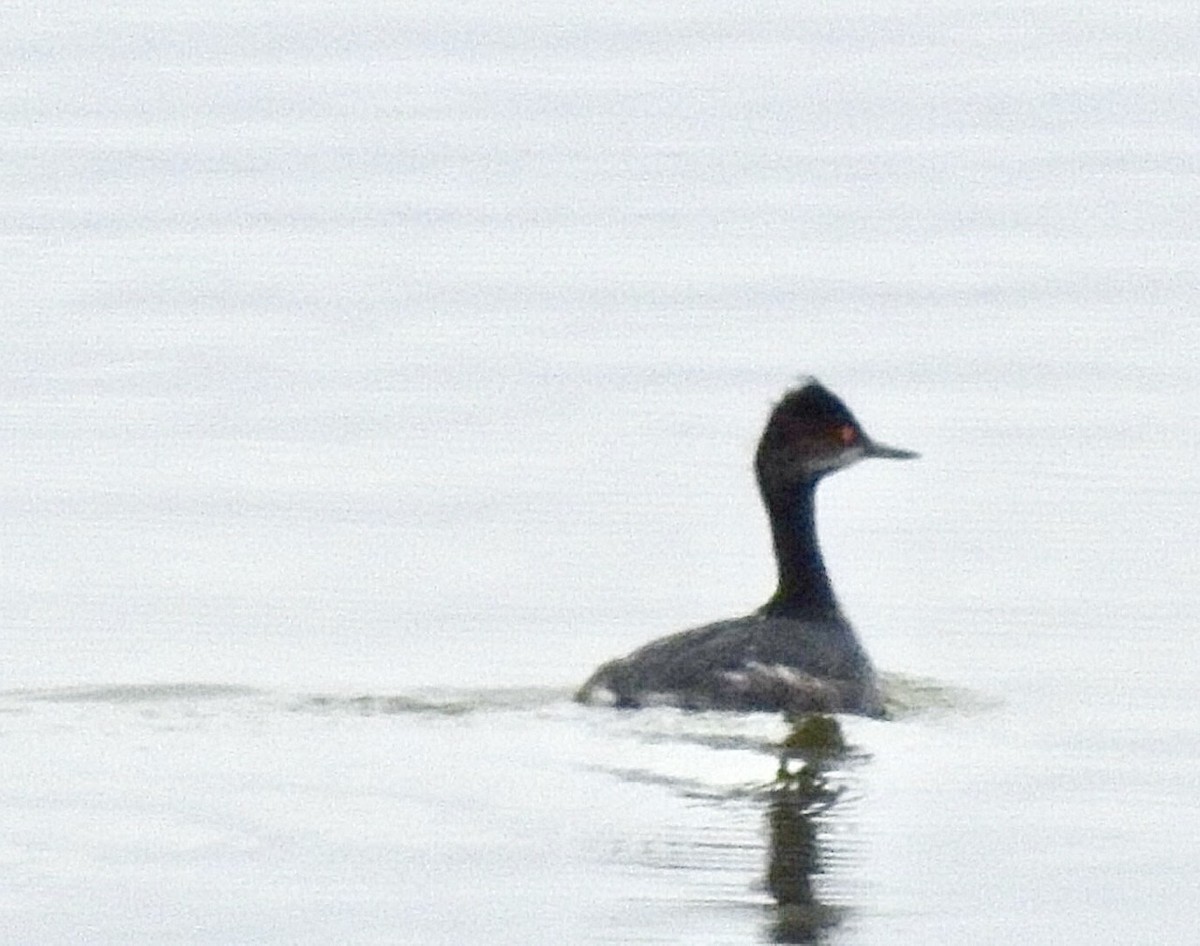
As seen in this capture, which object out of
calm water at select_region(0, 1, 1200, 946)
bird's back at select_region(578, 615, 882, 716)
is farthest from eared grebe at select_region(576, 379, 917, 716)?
calm water at select_region(0, 1, 1200, 946)

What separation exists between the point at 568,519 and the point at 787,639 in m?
3.20

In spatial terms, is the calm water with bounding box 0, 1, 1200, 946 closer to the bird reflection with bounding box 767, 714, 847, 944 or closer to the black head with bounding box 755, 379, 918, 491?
→ the bird reflection with bounding box 767, 714, 847, 944

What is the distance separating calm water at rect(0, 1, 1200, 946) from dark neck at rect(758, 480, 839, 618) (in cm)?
43

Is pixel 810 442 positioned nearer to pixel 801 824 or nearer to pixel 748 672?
pixel 748 672

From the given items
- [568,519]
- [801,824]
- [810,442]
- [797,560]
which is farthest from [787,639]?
[568,519]

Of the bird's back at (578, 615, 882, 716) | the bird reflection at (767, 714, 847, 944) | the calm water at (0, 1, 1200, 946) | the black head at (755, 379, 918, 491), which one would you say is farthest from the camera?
the black head at (755, 379, 918, 491)

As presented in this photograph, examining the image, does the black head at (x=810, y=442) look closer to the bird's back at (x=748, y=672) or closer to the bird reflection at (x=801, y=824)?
the bird's back at (x=748, y=672)

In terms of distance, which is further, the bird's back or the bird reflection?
the bird's back

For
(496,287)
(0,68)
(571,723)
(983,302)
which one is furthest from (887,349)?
(0,68)

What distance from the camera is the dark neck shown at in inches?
612

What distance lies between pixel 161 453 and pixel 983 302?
6353mm

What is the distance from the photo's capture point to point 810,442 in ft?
51.8

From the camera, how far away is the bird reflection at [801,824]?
37.7 ft

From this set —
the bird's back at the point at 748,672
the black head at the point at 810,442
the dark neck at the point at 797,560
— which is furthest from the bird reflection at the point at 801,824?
the black head at the point at 810,442
